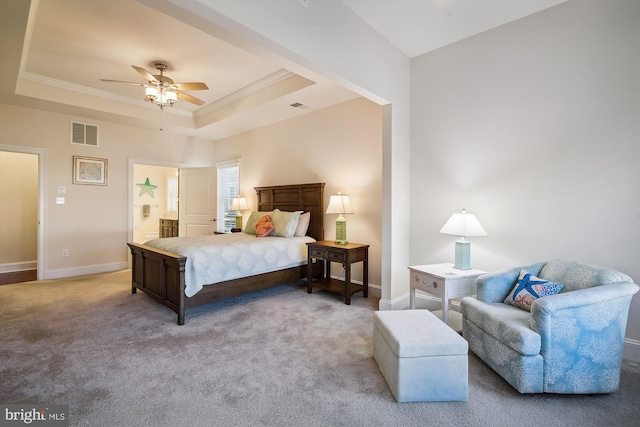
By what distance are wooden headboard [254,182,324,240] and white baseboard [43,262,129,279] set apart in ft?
9.39

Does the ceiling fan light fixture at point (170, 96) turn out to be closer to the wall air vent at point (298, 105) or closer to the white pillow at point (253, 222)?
the wall air vent at point (298, 105)

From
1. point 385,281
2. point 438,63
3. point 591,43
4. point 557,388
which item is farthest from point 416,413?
point 438,63

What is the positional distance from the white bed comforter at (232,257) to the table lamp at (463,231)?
2.11 meters

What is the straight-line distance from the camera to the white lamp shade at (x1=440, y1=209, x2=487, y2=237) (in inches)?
108

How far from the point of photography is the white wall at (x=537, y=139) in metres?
2.35

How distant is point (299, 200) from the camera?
16.2 ft

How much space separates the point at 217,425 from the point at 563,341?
211cm

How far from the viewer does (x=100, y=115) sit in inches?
194

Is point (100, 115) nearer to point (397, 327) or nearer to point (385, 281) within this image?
point (385, 281)

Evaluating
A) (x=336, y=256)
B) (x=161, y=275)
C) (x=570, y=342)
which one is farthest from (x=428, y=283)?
(x=161, y=275)

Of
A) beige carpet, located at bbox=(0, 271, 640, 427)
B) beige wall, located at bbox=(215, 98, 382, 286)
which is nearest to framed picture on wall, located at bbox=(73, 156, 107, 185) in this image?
beige carpet, located at bbox=(0, 271, 640, 427)

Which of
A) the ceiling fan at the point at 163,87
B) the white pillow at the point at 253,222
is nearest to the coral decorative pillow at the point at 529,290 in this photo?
the white pillow at the point at 253,222

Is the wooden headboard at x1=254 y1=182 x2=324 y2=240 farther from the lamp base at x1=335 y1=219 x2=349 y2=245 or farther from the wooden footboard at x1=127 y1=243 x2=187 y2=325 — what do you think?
the wooden footboard at x1=127 y1=243 x2=187 y2=325

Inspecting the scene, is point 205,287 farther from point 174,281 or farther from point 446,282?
point 446,282
